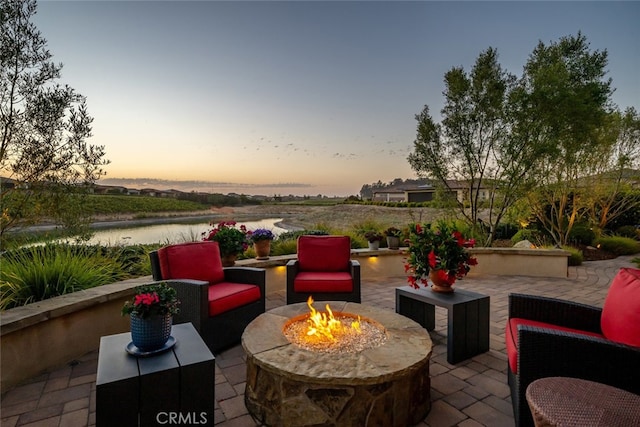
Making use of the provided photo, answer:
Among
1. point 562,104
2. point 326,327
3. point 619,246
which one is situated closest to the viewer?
point 326,327

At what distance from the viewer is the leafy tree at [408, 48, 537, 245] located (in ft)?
20.2

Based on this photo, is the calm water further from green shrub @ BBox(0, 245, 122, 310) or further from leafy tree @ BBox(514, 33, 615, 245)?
leafy tree @ BBox(514, 33, 615, 245)

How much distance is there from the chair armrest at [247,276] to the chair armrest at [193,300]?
0.64 meters

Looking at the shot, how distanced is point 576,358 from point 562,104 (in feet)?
19.2

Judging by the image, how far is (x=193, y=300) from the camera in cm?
262

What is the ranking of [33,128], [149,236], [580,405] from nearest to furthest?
[580,405]
[33,128]
[149,236]

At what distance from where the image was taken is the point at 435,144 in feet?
22.2

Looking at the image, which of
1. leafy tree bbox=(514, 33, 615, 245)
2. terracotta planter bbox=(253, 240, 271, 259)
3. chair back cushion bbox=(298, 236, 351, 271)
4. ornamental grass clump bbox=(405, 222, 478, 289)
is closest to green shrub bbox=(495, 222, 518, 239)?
leafy tree bbox=(514, 33, 615, 245)

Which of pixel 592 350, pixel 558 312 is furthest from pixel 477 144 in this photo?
pixel 592 350

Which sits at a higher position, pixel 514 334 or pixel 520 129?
pixel 520 129

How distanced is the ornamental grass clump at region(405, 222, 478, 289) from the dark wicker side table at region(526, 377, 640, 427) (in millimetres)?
1442

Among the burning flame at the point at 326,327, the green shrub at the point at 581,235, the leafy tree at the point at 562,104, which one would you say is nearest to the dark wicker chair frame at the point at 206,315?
the burning flame at the point at 326,327

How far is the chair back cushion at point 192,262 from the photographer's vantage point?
293cm

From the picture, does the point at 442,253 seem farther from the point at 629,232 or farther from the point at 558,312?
the point at 629,232
